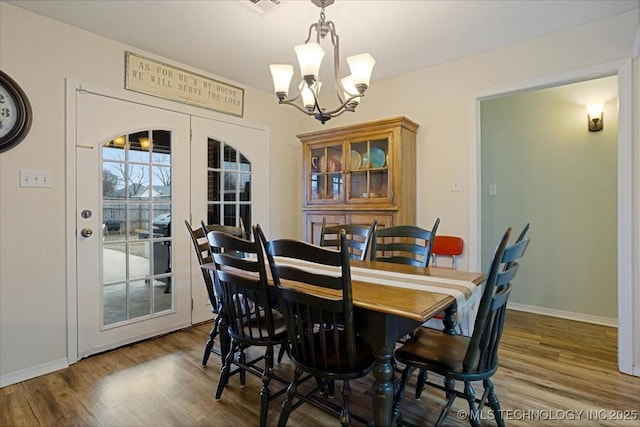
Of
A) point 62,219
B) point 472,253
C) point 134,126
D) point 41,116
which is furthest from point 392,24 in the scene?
point 62,219

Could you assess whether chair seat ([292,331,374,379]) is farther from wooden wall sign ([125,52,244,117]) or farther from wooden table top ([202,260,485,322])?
wooden wall sign ([125,52,244,117])

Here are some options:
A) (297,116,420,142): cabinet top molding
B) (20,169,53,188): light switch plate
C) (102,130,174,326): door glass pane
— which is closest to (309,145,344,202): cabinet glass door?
(297,116,420,142): cabinet top molding

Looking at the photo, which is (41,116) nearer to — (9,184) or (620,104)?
(9,184)

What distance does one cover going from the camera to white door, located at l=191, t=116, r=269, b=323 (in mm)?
3139

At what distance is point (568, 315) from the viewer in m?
3.24

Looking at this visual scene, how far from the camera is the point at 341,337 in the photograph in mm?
1683

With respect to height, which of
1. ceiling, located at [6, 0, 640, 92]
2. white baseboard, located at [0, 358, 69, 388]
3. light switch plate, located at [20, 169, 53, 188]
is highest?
ceiling, located at [6, 0, 640, 92]


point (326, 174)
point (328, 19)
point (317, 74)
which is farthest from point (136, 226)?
point (328, 19)

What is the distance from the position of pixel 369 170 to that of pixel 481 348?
78.7 inches

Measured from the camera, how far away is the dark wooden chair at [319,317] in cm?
127

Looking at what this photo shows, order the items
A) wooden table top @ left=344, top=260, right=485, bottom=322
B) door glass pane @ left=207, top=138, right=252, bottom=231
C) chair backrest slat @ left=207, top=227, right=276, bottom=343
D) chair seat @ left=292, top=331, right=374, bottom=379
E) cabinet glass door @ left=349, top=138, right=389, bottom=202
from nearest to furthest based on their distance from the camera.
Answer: wooden table top @ left=344, top=260, right=485, bottom=322 < chair seat @ left=292, top=331, right=374, bottom=379 < chair backrest slat @ left=207, top=227, right=276, bottom=343 < cabinet glass door @ left=349, top=138, right=389, bottom=202 < door glass pane @ left=207, top=138, right=252, bottom=231

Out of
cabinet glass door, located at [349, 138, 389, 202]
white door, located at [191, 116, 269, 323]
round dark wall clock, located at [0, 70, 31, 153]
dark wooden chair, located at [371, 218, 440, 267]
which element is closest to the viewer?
round dark wall clock, located at [0, 70, 31, 153]

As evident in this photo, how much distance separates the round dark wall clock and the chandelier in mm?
1642

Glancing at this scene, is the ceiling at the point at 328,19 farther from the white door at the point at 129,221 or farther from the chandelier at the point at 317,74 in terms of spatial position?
the white door at the point at 129,221
